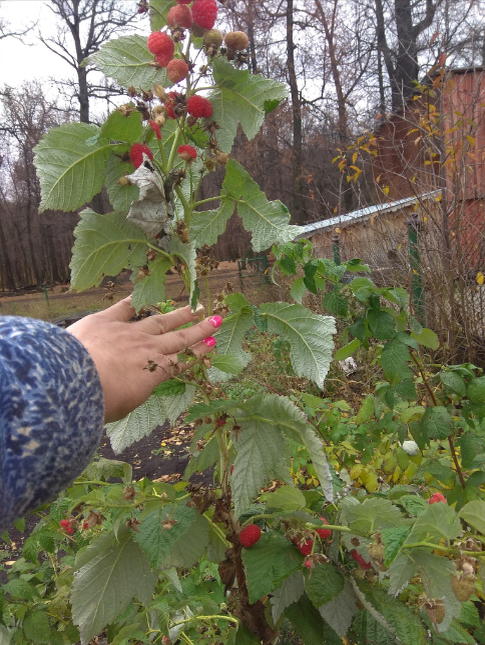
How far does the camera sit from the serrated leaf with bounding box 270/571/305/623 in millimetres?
990

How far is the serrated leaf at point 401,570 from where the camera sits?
0.82m

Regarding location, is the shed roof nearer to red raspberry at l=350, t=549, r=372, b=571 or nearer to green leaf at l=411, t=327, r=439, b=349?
green leaf at l=411, t=327, r=439, b=349

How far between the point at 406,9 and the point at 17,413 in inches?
520

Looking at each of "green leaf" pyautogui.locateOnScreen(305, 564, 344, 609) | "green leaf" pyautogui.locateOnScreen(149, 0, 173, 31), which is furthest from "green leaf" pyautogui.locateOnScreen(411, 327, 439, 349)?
"green leaf" pyautogui.locateOnScreen(149, 0, 173, 31)

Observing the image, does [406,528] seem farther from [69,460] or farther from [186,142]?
[186,142]

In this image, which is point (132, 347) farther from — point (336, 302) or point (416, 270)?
point (416, 270)

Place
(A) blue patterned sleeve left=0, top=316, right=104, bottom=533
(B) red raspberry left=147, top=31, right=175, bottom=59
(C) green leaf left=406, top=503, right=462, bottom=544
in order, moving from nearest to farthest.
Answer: (A) blue patterned sleeve left=0, top=316, right=104, bottom=533 < (C) green leaf left=406, top=503, right=462, bottom=544 < (B) red raspberry left=147, top=31, right=175, bottom=59

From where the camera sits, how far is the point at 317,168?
13914 mm

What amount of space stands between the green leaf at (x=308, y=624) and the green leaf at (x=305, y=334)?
528 mm

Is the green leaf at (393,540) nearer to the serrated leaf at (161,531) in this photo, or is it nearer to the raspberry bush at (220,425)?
the raspberry bush at (220,425)

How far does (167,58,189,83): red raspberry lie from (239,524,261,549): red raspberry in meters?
0.92

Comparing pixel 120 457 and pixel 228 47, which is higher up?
pixel 228 47

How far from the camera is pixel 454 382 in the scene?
146 cm

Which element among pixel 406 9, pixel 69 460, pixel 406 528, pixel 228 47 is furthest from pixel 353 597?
pixel 406 9
